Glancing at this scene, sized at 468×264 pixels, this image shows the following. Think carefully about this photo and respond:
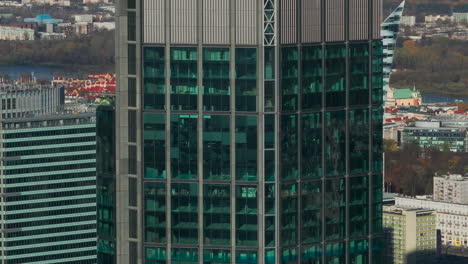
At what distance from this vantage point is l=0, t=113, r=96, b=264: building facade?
422ft

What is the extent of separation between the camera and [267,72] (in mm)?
57031

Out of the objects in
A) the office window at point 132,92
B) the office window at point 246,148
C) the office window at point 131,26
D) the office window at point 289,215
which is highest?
the office window at point 131,26

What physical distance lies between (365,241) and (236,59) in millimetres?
7598

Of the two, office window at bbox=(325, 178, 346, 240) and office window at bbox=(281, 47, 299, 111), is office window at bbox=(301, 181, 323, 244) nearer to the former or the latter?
office window at bbox=(325, 178, 346, 240)

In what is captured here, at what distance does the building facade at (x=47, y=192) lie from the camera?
422ft

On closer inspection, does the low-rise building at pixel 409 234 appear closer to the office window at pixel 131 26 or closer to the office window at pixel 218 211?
the office window at pixel 218 211

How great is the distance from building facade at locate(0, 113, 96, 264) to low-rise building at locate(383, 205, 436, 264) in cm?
2998

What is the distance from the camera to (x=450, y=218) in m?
189

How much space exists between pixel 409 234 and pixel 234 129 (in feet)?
333

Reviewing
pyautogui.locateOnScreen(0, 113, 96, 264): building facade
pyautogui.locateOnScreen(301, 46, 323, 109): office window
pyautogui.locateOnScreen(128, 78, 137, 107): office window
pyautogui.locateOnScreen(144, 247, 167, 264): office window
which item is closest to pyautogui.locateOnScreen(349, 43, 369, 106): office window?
pyautogui.locateOnScreen(301, 46, 323, 109): office window

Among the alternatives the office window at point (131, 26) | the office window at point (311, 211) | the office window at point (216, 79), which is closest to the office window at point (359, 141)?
the office window at point (311, 211)

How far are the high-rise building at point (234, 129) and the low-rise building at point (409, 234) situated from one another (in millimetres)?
93269

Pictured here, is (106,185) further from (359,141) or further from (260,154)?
(359,141)

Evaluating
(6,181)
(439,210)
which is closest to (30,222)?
(6,181)
